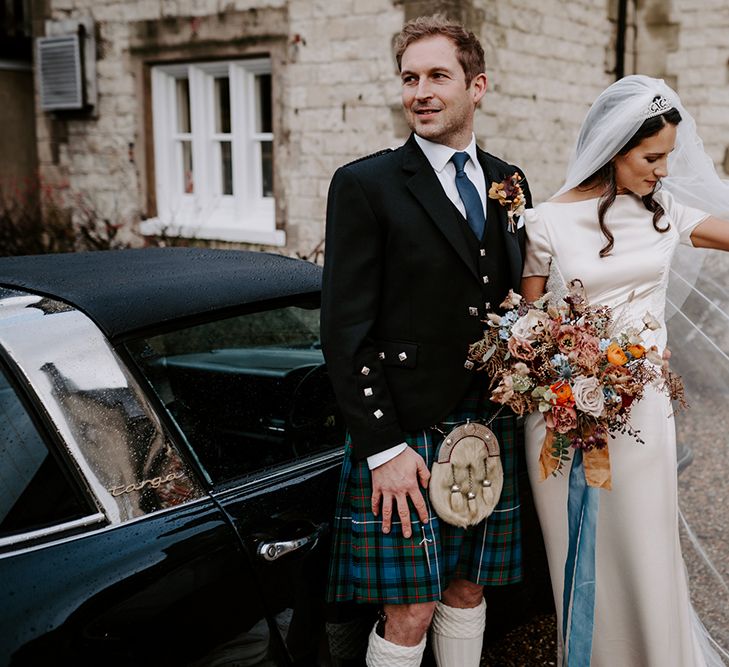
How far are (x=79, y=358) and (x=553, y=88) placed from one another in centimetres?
674

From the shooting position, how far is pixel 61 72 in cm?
886

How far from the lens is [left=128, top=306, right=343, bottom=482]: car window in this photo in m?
2.33

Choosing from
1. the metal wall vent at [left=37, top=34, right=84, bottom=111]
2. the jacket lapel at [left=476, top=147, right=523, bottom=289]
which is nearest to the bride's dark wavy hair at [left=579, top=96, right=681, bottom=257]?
the jacket lapel at [left=476, top=147, right=523, bottom=289]

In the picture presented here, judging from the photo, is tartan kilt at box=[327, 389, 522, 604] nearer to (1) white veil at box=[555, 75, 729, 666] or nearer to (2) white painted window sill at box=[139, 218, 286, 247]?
(1) white veil at box=[555, 75, 729, 666]

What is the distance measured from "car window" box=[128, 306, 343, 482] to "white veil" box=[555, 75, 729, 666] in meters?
0.94

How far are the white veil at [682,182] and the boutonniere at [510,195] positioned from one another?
0.30 metres

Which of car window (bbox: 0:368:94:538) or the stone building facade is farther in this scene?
the stone building facade

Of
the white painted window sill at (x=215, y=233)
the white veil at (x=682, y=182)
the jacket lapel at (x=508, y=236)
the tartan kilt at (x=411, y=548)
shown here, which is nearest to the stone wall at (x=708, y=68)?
the white painted window sill at (x=215, y=233)

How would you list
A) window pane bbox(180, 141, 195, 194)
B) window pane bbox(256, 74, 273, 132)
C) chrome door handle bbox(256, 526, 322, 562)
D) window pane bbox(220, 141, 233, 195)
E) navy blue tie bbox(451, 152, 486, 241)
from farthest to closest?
window pane bbox(180, 141, 195, 194)
window pane bbox(220, 141, 233, 195)
window pane bbox(256, 74, 273, 132)
navy blue tie bbox(451, 152, 486, 241)
chrome door handle bbox(256, 526, 322, 562)

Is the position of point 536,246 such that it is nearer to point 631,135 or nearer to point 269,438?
point 631,135

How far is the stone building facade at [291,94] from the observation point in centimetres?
729

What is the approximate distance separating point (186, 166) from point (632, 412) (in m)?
7.17

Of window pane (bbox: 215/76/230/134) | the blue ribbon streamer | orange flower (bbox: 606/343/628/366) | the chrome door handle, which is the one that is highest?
window pane (bbox: 215/76/230/134)

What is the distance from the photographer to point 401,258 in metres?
2.12
